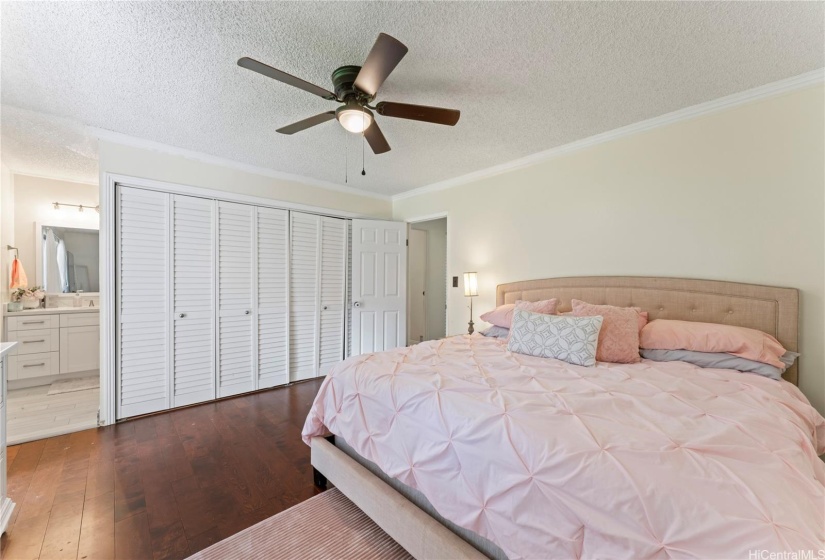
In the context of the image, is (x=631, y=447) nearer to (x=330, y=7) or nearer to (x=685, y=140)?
(x=330, y=7)

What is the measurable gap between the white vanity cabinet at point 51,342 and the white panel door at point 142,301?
1678mm

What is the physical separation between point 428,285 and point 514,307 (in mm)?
3124

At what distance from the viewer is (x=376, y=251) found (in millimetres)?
4324

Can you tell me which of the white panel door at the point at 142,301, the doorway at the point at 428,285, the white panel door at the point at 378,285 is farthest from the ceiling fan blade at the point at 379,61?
the doorway at the point at 428,285

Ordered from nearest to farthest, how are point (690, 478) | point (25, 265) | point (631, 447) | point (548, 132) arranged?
point (690, 478), point (631, 447), point (548, 132), point (25, 265)

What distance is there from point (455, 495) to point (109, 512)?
6.33 feet

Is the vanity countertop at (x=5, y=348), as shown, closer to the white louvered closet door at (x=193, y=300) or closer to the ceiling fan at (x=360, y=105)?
the white louvered closet door at (x=193, y=300)

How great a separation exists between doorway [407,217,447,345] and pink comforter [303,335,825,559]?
13.1ft

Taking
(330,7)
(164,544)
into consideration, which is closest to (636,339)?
(330,7)

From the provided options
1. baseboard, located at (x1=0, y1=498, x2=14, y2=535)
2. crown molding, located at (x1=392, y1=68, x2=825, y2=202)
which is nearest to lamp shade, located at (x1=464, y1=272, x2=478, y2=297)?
crown molding, located at (x1=392, y1=68, x2=825, y2=202)

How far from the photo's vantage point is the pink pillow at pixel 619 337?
78.3 inches

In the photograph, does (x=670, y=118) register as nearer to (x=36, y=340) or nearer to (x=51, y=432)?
(x=51, y=432)

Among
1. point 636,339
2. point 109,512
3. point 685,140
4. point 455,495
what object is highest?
point 685,140

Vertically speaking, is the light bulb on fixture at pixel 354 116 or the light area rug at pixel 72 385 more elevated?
the light bulb on fixture at pixel 354 116
